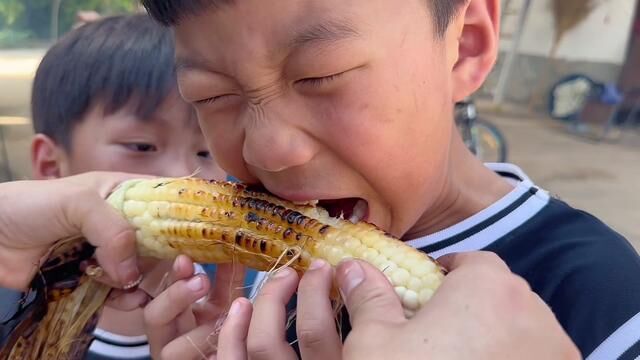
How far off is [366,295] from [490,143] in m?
5.91

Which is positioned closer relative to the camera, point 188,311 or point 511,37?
point 188,311

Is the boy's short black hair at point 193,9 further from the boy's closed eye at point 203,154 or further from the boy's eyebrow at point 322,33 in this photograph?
the boy's closed eye at point 203,154

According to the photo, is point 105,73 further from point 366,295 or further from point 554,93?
point 554,93

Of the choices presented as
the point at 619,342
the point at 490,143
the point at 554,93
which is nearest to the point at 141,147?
the point at 619,342

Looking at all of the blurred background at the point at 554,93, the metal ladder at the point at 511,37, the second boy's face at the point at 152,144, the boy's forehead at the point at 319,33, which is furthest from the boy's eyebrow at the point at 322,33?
the metal ladder at the point at 511,37

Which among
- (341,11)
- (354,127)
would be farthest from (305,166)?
(341,11)

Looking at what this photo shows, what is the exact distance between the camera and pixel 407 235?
A: 1266mm

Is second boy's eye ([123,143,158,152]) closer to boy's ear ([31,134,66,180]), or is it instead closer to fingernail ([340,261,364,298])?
boy's ear ([31,134,66,180])

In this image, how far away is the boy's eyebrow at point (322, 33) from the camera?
90cm

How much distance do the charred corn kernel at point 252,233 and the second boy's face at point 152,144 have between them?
16.1 inches

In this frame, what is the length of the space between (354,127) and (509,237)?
1.27 feet

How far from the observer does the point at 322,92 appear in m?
0.95

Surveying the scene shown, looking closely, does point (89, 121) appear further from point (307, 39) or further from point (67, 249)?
point (307, 39)

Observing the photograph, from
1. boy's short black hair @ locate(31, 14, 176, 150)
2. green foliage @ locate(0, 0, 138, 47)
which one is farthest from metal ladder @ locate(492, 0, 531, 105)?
boy's short black hair @ locate(31, 14, 176, 150)
